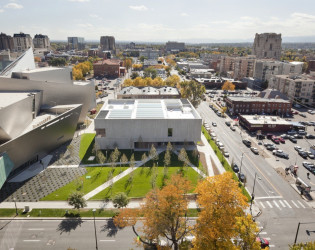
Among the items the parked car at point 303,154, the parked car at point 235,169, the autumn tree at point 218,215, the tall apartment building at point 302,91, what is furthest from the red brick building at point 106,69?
the autumn tree at point 218,215

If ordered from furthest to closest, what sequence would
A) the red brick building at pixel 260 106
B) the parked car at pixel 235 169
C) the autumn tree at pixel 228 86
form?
the autumn tree at pixel 228 86 < the red brick building at pixel 260 106 < the parked car at pixel 235 169

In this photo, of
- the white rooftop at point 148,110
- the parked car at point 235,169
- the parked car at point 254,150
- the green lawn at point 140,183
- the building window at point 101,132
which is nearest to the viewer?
the green lawn at point 140,183

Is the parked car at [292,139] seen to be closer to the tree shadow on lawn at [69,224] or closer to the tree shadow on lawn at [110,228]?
the tree shadow on lawn at [110,228]

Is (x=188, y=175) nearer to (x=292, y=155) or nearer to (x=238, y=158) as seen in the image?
(x=238, y=158)

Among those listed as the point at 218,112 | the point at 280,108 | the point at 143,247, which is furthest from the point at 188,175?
the point at 280,108

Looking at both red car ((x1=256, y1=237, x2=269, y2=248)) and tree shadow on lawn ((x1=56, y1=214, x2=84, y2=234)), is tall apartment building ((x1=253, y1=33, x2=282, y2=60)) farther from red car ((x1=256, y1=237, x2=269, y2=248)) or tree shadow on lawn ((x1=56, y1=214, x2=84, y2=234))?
tree shadow on lawn ((x1=56, y1=214, x2=84, y2=234))

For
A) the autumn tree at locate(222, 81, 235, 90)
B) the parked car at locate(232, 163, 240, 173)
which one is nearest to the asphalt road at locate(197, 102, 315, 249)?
the parked car at locate(232, 163, 240, 173)
